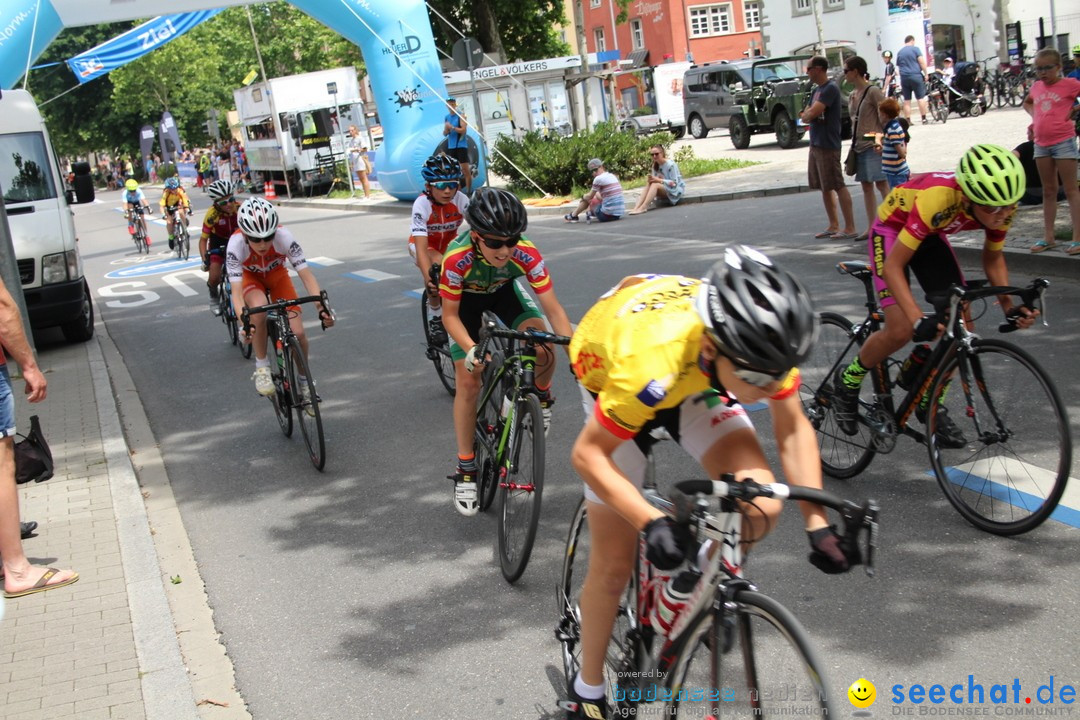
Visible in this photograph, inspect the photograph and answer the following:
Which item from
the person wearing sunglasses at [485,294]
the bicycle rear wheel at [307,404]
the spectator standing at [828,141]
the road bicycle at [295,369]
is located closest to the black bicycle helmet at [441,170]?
the road bicycle at [295,369]

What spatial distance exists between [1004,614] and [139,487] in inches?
209

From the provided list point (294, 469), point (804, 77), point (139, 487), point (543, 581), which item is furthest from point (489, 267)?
point (804, 77)

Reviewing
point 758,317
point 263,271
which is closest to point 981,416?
point 758,317

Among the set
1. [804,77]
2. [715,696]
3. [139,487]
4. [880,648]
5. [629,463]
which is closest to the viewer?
[715,696]

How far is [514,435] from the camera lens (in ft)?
16.5

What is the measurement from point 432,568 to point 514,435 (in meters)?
0.85

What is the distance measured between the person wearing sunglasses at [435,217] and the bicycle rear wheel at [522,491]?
10.6 ft

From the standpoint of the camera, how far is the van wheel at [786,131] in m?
26.8

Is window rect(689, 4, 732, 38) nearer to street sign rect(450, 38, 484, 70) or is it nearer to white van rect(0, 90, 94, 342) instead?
street sign rect(450, 38, 484, 70)

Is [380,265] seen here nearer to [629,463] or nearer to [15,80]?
[15,80]

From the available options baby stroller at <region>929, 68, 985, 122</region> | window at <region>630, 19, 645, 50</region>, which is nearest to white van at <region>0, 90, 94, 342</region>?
baby stroller at <region>929, 68, 985, 122</region>

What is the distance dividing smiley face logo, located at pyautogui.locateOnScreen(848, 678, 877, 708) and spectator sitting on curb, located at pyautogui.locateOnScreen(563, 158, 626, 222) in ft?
49.7

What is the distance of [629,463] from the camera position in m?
3.26

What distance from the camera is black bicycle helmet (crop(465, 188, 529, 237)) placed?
5.16m
